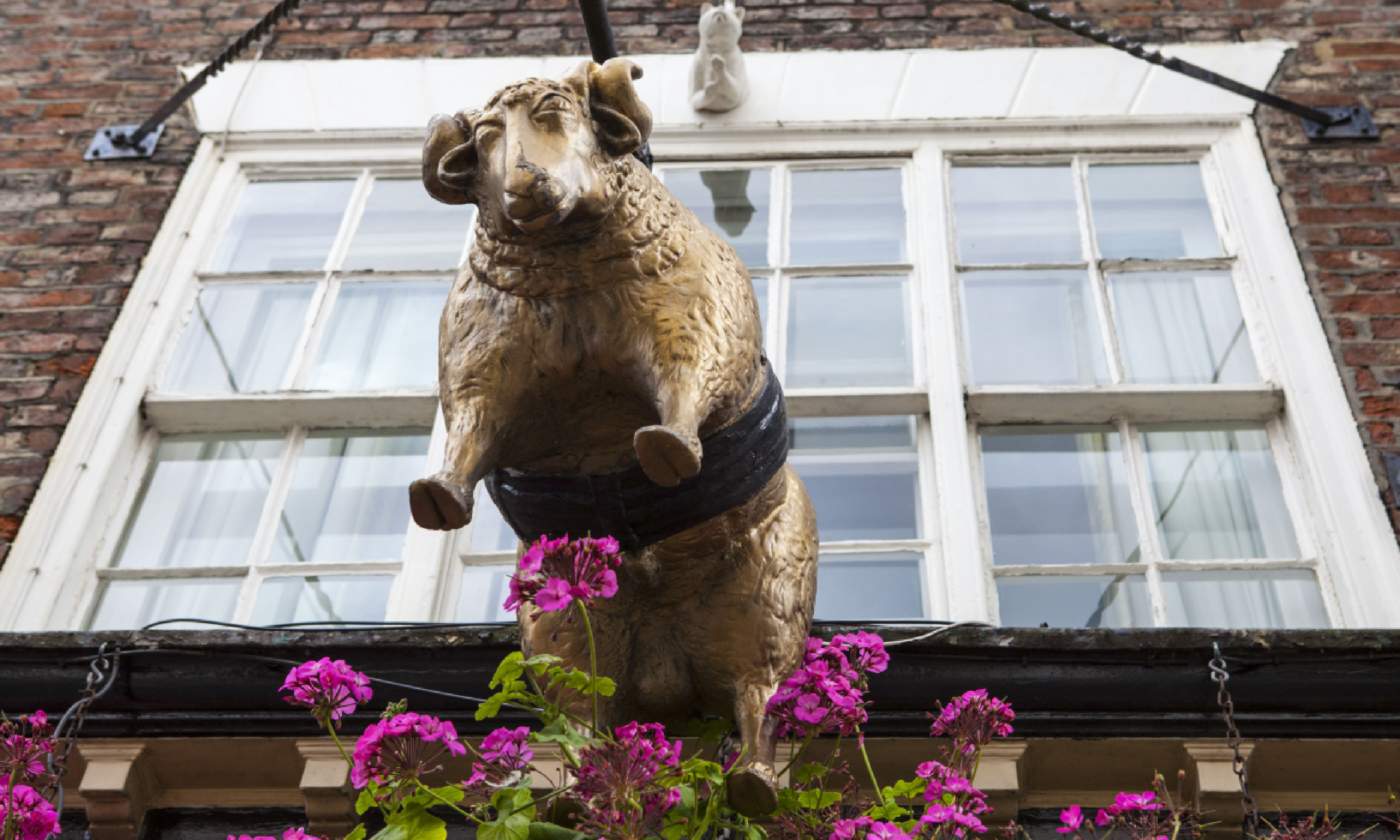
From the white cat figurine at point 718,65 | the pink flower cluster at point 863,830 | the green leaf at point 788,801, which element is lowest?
the pink flower cluster at point 863,830

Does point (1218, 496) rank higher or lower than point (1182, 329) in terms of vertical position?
lower

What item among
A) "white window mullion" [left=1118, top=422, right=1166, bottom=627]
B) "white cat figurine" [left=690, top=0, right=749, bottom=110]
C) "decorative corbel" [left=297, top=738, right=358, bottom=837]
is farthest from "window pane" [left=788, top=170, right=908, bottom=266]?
"decorative corbel" [left=297, top=738, right=358, bottom=837]

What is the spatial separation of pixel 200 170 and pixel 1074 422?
2876 mm

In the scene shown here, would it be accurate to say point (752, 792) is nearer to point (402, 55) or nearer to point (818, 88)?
point (818, 88)

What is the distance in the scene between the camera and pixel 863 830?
1.89 m

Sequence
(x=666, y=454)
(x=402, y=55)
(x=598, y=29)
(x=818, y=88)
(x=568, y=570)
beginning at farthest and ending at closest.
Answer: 1. (x=402, y=55)
2. (x=818, y=88)
3. (x=598, y=29)
4. (x=568, y=570)
5. (x=666, y=454)

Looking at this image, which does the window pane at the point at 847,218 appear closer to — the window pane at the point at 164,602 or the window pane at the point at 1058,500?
the window pane at the point at 1058,500

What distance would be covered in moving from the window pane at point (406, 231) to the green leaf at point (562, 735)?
2.81m

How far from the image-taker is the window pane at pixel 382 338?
4.09 metres

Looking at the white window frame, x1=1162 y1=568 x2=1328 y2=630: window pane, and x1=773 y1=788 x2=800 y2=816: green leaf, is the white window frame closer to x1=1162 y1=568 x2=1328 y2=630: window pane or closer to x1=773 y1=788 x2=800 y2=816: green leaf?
x1=1162 y1=568 x2=1328 y2=630: window pane

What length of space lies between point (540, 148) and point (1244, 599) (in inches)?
95.5

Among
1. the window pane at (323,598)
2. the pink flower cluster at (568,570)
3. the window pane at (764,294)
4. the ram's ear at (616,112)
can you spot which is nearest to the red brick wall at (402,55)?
the window pane at (323,598)

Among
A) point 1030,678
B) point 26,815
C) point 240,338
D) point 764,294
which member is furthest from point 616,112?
point 240,338

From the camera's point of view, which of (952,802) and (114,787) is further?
(114,787)
